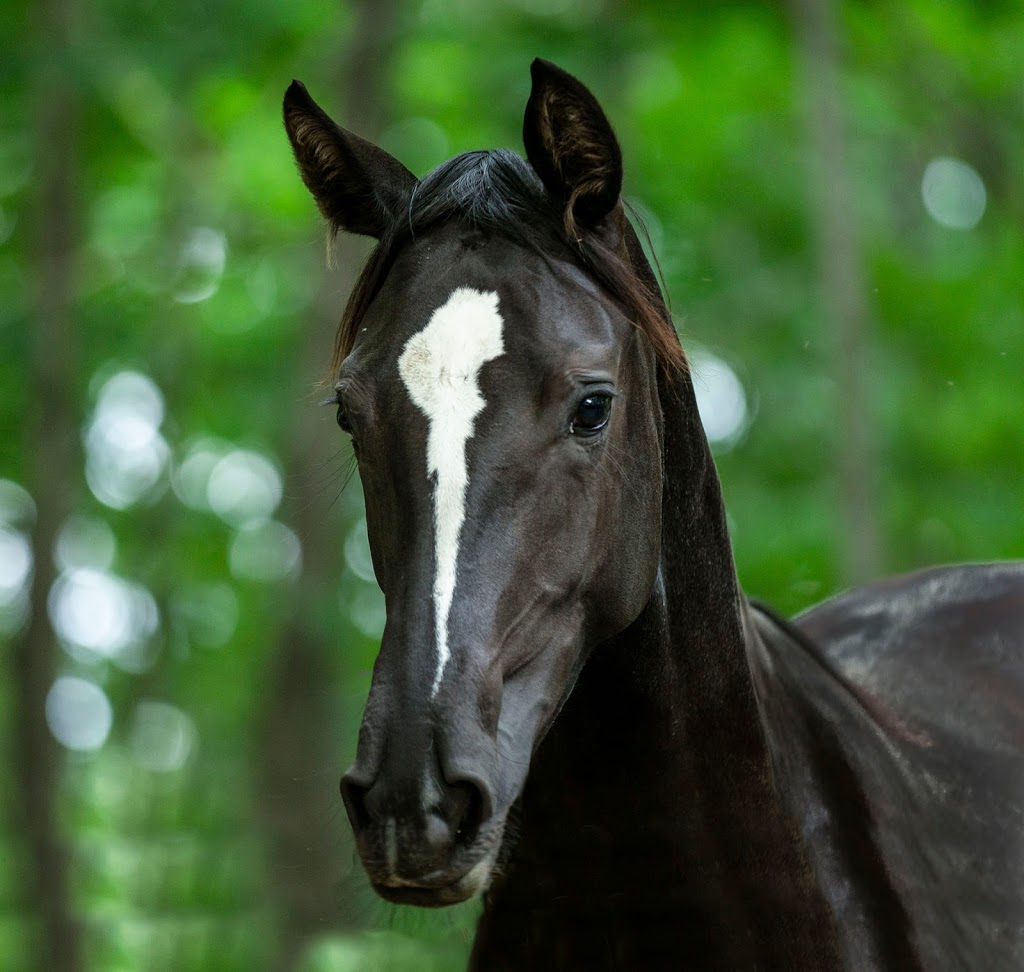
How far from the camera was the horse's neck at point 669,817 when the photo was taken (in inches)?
114

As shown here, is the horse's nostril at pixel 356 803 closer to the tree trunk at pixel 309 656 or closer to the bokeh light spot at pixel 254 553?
the tree trunk at pixel 309 656

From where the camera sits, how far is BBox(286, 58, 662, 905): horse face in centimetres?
230

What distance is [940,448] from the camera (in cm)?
1409

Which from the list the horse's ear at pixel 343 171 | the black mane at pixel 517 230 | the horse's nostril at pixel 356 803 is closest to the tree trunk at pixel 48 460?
the horse's ear at pixel 343 171

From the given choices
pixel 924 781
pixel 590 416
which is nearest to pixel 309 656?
pixel 924 781

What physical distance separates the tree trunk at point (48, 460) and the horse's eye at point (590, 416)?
7564 millimetres

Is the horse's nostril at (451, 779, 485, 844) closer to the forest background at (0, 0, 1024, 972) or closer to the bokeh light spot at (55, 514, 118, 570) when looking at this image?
the forest background at (0, 0, 1024, 972)

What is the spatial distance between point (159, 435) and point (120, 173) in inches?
129

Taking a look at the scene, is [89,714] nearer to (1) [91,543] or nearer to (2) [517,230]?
(1) [91,543]

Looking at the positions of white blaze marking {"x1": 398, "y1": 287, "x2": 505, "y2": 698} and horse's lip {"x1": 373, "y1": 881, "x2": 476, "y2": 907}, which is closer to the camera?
horse's lip {"x1": 373, "y1": 881, "x2": 476, "y2": 907}

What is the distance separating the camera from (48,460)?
10.1 m

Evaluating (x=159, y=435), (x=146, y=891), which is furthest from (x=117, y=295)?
(x=146, y=891)

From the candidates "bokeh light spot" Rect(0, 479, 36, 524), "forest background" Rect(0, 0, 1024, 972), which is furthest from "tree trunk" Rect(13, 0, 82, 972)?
"bokeh light spot" Rect(0, 479, 36, 524)

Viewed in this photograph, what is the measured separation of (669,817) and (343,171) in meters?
1.49
